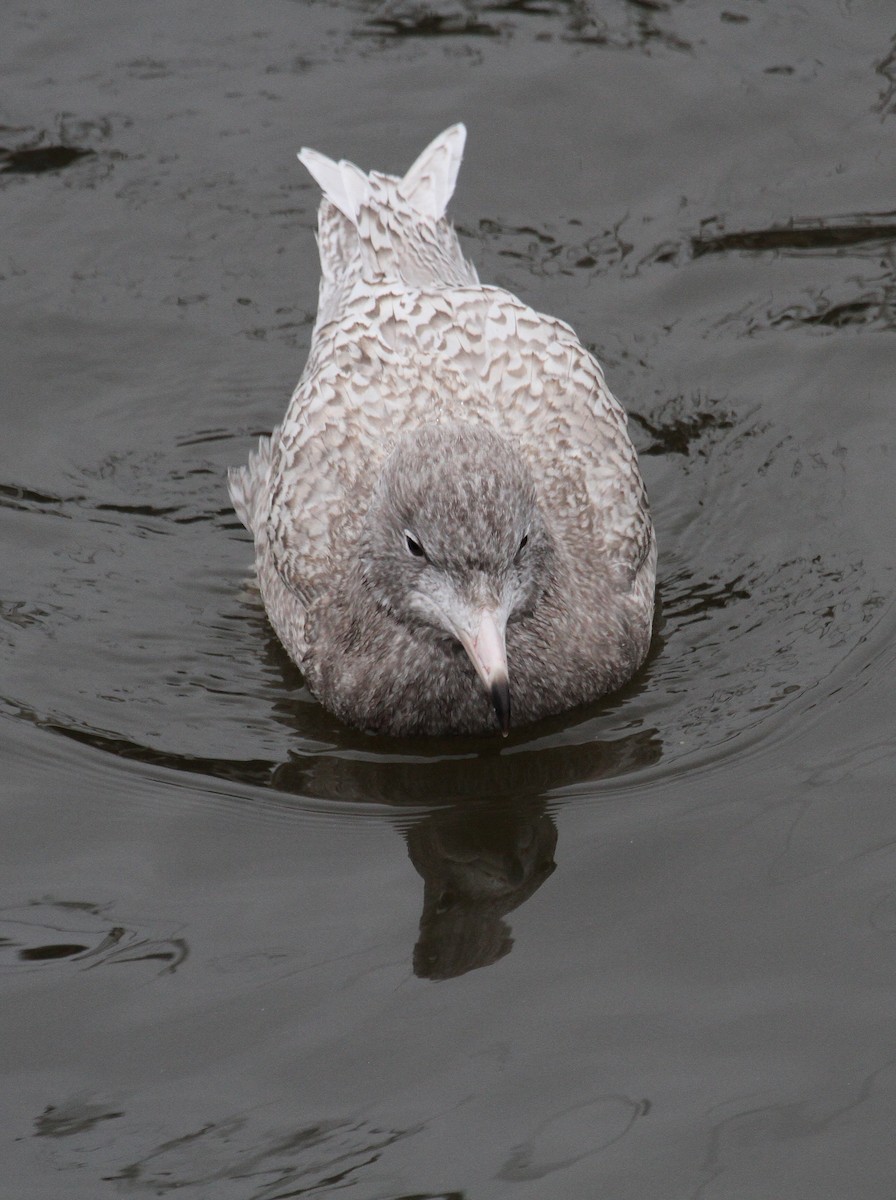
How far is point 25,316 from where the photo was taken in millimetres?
9719

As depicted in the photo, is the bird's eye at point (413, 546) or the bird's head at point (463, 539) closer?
the bird's head at point (463, 539)

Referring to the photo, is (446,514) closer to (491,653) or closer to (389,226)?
(491,653)

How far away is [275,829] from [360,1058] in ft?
4.14

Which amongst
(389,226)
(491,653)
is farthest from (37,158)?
(491,653)

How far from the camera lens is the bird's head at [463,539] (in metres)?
6.37

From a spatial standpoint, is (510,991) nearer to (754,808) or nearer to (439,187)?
(754,808)

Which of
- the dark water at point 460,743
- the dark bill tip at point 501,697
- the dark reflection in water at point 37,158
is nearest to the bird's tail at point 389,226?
the dark water at point 460,743

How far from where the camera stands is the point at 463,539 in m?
6.41

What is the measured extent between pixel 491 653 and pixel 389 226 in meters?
3.38

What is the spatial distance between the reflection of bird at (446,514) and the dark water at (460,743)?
8.8 inches

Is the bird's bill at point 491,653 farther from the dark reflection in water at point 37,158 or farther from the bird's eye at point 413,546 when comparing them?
the dark reflection in water at point 37,158

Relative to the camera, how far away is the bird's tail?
883 cm

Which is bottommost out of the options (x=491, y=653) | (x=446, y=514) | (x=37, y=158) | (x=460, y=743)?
(x=460, y=743)

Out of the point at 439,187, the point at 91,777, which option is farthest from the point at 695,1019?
the point at 439,187
